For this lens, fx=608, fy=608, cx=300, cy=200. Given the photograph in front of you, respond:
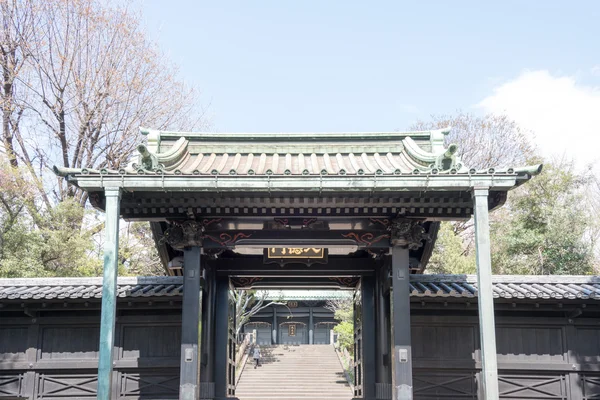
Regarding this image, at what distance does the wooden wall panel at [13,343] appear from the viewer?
13.1 meters

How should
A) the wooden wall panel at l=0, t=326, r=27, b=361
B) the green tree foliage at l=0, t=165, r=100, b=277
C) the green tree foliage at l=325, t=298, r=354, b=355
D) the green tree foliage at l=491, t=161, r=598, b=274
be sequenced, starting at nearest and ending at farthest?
the wooden wall panel at l=0, t=326, r=27, b=361, the green tree foliage at l=0, t=165, r=100, b=277, the green tree foliage at l=491, t=161, r=598, b=274, the green tree foliage at l=325, t=298, r=354, b=355

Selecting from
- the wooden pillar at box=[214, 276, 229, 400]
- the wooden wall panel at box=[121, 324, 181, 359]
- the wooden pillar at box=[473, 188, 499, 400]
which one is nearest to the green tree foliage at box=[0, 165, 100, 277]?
the wooden wall panel at box=[121, 324, 181, 359]

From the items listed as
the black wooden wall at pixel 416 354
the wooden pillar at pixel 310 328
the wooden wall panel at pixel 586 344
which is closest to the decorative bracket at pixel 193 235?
the black wooden wall at pixel 416 354

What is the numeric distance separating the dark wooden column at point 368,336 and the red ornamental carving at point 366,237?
2410mm

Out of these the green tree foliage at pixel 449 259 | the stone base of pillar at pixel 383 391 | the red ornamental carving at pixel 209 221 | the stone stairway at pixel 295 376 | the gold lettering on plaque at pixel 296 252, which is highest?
the green tree foliage at pixel 449 259

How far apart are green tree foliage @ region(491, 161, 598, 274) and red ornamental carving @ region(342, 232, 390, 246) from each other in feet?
56.2

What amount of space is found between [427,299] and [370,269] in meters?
1.52

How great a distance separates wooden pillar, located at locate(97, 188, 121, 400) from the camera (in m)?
8.85

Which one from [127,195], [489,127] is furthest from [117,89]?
[489,127]

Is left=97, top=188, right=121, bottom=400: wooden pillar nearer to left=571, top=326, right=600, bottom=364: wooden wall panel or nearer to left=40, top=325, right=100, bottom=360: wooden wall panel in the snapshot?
left=40, top=325, right=100, bottom=360: wooden wall panel

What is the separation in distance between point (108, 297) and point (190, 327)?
7.18 ft

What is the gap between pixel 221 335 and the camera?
13.7 metres

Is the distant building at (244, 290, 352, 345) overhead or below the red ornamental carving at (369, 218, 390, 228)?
below

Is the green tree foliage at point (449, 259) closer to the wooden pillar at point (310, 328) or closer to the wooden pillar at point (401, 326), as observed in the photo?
the wooden pillar at point (401, 326)
